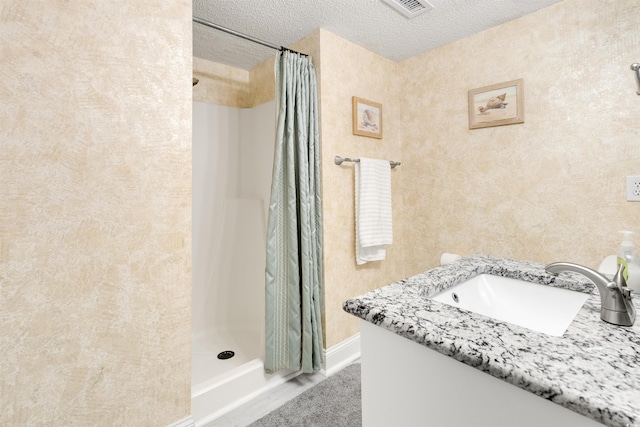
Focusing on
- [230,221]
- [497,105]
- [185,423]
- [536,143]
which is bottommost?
[185,423]

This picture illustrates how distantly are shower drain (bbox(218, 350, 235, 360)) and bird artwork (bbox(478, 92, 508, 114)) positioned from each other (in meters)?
2.25

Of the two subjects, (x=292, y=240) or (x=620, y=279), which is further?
(x=292, y=240)

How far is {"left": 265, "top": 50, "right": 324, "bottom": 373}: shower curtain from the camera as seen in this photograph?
1.64 m

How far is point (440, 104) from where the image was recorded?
6.83 ft

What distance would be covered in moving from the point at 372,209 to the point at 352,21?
1.15 m

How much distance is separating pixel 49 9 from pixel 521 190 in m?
2.29

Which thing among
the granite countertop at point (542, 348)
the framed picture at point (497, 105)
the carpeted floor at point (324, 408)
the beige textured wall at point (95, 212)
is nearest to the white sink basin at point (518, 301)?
the granite countertop at point (542, 348)

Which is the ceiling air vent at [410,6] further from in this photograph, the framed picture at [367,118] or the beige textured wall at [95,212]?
the beige textured wall at [95,212]

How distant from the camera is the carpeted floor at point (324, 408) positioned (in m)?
1.40

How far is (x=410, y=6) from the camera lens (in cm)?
162

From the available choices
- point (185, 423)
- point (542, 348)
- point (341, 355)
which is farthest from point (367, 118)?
point (185, 423)

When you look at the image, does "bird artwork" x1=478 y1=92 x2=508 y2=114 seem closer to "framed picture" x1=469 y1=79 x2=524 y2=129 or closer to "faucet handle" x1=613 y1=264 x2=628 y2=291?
"framed picture" x1=469 y1=79 x2=524 y2=129

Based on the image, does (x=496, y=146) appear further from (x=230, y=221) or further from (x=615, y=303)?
(x=230, y=221)

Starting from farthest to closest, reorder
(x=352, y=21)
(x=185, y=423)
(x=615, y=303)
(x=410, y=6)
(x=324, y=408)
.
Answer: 1. (x=352, y=21)
2. (x=410, y=6)
3. (x=324, y=408)
4. (x=185, y=423)
5. (x=615, y=303)
